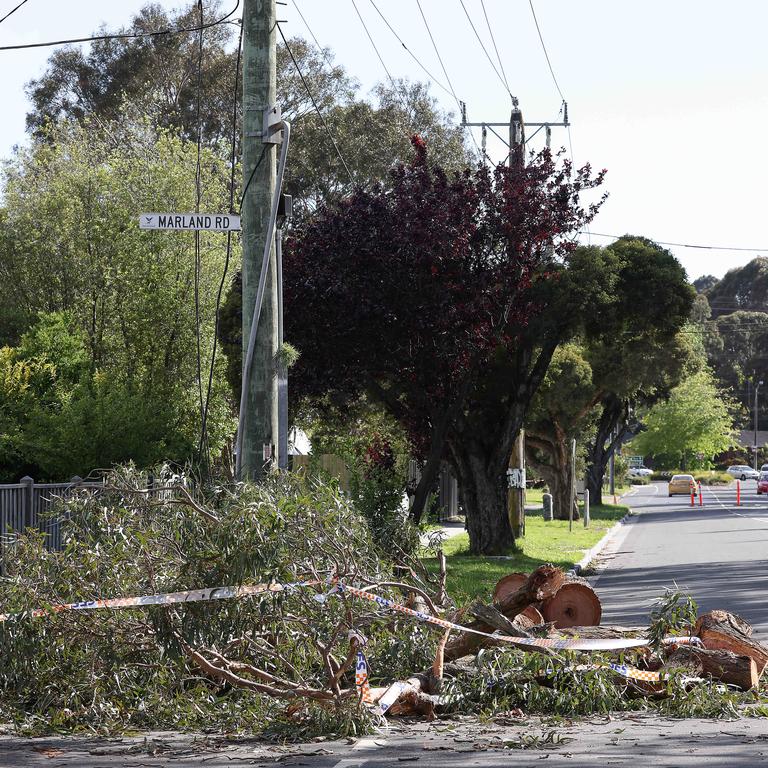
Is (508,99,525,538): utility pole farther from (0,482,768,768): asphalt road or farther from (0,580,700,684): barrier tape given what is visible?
(0,482,768,768): asphalt road

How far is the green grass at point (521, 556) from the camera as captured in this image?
1676 centimetres

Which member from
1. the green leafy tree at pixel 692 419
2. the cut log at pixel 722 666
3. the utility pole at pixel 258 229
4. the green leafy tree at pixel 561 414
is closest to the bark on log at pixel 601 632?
the cut log at pixel 722 666

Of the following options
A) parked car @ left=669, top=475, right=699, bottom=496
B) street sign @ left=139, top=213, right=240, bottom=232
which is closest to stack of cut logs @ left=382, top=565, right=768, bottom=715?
street sign @ left=139, top=213, right=240, bottom=232

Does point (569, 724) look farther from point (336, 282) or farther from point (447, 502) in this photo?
point (447, 502)

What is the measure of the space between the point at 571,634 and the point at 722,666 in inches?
54.7

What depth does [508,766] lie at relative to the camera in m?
6.84

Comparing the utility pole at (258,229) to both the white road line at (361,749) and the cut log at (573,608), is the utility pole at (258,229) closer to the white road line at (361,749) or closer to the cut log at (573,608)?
the white road line at (361,749)

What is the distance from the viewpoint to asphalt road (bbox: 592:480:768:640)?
1529 centimetres

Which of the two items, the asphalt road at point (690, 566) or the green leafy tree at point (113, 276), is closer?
the asphalt road at point (690, 566)

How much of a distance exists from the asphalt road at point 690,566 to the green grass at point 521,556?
2.63ft

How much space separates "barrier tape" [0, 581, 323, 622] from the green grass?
11.4 ft

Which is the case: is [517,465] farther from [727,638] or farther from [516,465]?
[727,638]

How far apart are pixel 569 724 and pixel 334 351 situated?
11.2m

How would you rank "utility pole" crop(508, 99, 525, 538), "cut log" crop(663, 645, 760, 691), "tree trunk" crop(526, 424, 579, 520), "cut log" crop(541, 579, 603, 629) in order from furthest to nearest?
"tree trunk" crop(526, 424, 579, 520) < "utility pole" crop(508, 99, 525, 538) < "cut log" crop(541, 579, 603, 629) < "cut log" crop(663, 645, 760, 691)
